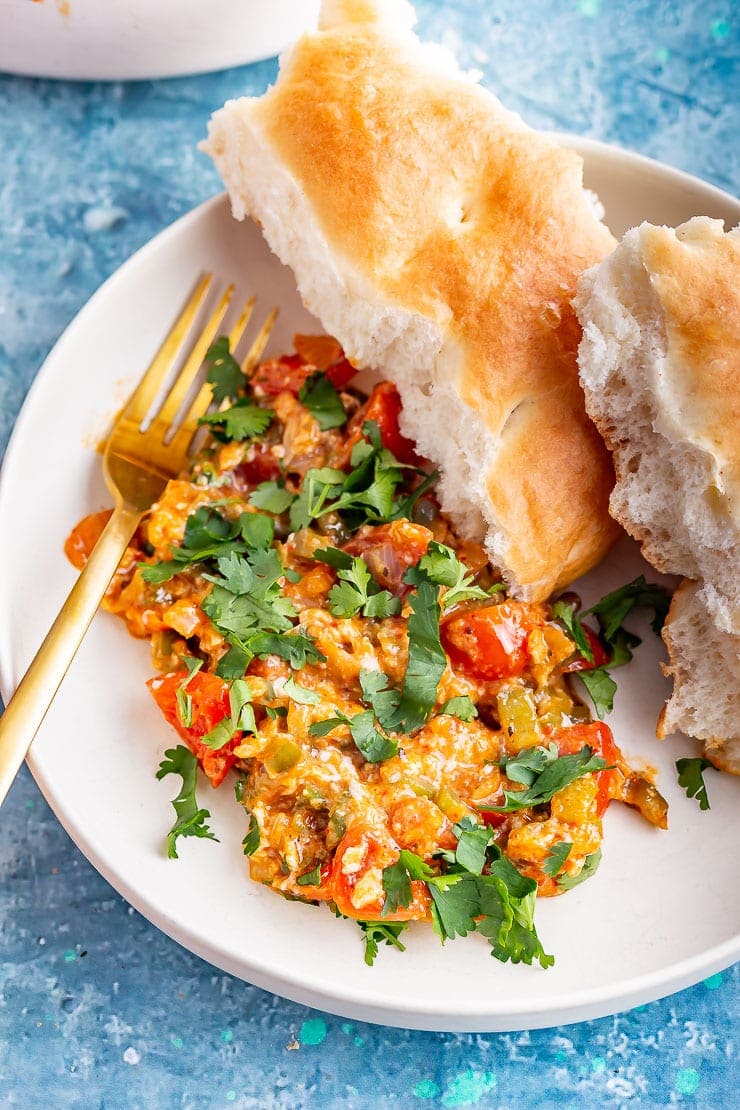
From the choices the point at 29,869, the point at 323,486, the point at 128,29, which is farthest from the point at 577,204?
the point at 29,869

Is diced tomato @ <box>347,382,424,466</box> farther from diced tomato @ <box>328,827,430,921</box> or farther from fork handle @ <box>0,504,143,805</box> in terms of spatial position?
diced tomato @ <box>328,827,430,921</box>

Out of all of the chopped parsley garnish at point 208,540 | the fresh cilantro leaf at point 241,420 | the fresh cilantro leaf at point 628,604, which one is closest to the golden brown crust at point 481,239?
the fresh cilantro leaf at point 628,604

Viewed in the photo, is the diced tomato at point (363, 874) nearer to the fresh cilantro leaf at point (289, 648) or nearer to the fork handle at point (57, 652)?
the fresh cilantro leaf at point (289, 648)

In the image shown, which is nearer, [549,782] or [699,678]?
[549,782]

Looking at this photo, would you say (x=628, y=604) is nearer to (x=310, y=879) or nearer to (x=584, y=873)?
(x=584, y=873)

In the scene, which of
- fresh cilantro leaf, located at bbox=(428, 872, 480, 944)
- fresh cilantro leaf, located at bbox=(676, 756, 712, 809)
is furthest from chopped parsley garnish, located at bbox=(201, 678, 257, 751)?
fresh cilantro leaf, located at bbox=(676, 756, 712, 809)

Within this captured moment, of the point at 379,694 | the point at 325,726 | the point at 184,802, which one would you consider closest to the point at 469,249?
the point at 379,694
